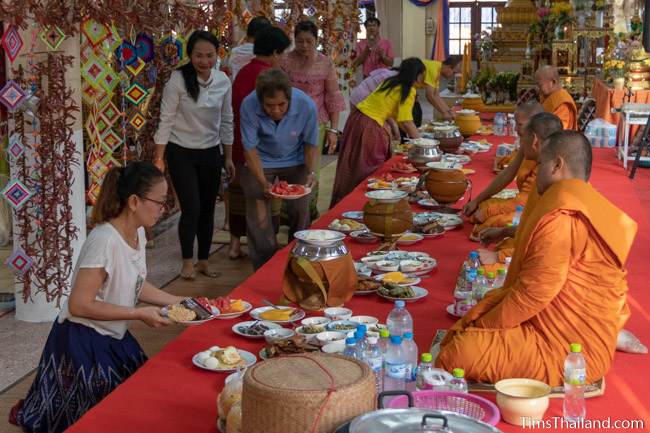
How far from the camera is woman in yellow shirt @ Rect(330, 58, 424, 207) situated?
617 centimetres

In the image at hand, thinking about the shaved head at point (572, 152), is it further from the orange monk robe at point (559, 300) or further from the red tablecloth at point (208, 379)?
the red tablecloth at point (208, 379)

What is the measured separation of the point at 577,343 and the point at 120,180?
1529mm

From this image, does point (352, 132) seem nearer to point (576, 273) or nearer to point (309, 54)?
point (309, 54)

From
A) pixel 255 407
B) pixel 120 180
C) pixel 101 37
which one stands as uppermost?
pixel 101 37

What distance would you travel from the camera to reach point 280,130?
479 centimetres

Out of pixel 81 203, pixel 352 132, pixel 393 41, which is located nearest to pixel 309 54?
pixel 352 132

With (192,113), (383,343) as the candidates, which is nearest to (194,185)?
(192,113)

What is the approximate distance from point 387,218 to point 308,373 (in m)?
2.15

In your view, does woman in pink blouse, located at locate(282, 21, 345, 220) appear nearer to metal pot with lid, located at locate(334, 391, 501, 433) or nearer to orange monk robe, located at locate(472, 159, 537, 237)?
orange monk robe, located at locate(472, 159, 537, 237)

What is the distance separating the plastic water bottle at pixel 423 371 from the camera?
8.15ft

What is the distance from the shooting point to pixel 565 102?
5.90 m

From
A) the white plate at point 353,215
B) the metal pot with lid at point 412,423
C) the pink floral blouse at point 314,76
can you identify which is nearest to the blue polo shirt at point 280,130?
the white plate at point 353,215

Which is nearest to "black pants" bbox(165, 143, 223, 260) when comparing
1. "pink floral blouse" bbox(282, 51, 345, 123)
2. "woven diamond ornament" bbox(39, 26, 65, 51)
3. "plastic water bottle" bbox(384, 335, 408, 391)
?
"pink floral blouse" bbox(282, 51, 345, 123)

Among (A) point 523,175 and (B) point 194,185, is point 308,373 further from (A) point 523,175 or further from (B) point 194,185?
(B) point 194,185
